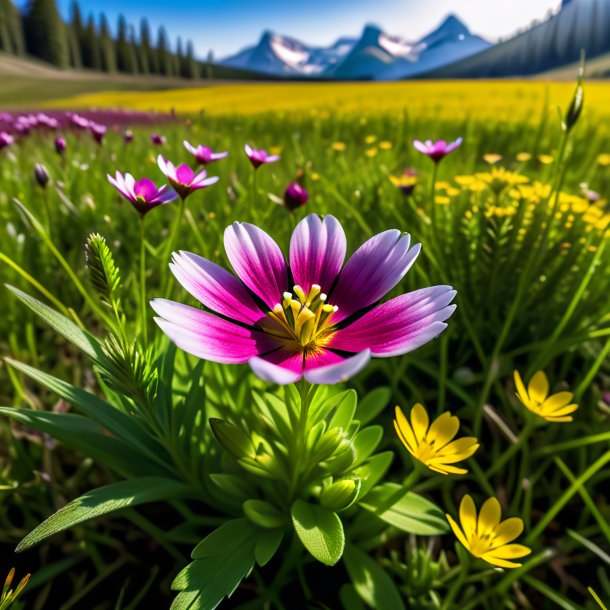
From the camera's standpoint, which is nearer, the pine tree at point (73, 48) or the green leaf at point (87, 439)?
the green leaf at point (87, 439)

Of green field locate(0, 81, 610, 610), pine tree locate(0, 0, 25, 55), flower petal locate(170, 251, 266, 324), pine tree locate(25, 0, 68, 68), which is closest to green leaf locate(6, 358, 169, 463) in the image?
green field locate(0, 81, 610, 610)

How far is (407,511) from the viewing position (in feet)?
2.97

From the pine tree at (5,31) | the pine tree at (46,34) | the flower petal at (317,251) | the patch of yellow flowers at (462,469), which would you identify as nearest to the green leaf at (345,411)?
the patch of yellow flowers at (462,469)

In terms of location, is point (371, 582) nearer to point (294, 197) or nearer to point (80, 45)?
point (294, 197)

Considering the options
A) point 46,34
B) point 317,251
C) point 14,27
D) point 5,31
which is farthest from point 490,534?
point 14,27

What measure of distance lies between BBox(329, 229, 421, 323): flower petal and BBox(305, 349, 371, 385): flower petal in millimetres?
241

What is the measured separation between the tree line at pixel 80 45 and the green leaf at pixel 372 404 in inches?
2168

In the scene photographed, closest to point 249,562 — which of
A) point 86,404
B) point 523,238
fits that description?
point 86,404

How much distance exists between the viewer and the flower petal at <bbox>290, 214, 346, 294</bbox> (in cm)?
80

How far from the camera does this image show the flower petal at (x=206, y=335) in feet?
1.74

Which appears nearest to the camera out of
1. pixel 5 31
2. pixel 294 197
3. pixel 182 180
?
pixel 182 180

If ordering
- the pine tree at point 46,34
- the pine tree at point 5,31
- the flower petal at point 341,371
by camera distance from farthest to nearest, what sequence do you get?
1. the pine tree at point 46,34
2. the pine tree at point 5,31
3. the flower petal at point 341,371

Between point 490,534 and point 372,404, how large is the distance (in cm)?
36

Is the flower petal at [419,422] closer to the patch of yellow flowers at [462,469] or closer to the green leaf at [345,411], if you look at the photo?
the patch of yellow flowers at [462,469]
